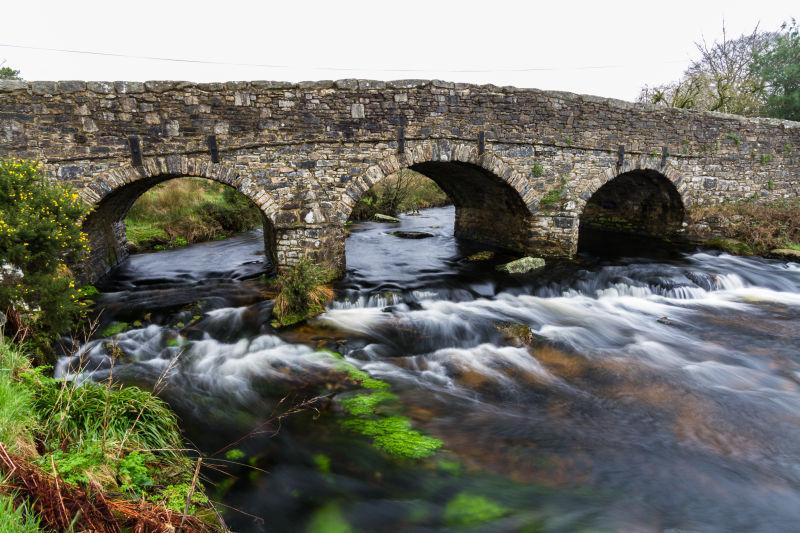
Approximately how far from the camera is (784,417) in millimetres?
5031

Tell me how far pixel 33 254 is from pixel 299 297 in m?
3.85

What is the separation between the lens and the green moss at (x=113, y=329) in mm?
7305

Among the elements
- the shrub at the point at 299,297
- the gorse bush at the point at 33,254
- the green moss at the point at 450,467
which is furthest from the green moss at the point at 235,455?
the shrub at the point at 299,297

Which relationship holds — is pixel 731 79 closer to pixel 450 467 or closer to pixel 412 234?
pixel 412 234

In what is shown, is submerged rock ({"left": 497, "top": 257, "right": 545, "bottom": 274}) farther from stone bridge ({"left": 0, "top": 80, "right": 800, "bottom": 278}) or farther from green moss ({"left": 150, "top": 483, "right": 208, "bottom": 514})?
green moss ({"left": 150, "top": 483, "right": 208, "bottom": 514})

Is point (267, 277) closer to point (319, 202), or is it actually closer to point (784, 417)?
point (319, 202)

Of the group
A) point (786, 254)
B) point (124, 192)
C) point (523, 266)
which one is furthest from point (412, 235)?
point (786, 254)

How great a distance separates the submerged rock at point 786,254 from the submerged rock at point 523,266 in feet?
23.0

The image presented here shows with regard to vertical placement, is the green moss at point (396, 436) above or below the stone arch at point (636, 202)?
below

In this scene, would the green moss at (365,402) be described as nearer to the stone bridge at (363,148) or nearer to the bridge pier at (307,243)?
the bridge pier at (307,243)

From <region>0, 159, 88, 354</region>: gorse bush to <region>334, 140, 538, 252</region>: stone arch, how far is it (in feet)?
16.2

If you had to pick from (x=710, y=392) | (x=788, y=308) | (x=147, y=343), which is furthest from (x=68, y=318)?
(x=788, y=308)

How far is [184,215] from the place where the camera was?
1524cm

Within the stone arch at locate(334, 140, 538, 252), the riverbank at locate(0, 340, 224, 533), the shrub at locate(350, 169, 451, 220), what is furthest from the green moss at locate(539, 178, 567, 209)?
the riverbank at locate(0, 340, 224, 533)
